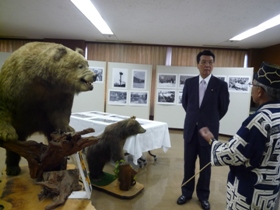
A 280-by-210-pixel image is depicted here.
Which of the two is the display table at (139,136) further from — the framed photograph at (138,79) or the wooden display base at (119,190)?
the framed photograph at (138,79)

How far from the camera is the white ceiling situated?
315cm

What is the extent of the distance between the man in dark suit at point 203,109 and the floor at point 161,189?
39cm

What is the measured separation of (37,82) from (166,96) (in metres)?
5.34

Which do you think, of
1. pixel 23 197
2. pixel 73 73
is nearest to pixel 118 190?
pixel 23 197

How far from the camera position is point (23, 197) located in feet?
3.90

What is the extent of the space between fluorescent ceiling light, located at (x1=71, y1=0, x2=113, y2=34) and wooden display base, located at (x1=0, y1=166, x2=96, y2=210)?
8.75 ft

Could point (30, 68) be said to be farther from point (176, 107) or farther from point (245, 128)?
point (176, 107)

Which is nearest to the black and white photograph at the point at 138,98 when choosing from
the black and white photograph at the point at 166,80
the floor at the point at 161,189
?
the black and white photograph at the point at 166,80

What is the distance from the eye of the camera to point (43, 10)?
146 inches

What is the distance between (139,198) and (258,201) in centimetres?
172

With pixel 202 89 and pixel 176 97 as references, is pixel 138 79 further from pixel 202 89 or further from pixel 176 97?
pixel 202 89

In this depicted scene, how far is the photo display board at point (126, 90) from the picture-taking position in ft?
19.6

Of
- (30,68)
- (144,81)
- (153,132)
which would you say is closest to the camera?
(30,68)

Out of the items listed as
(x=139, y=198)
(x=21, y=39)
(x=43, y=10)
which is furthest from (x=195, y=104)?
(x=21, y=39)
